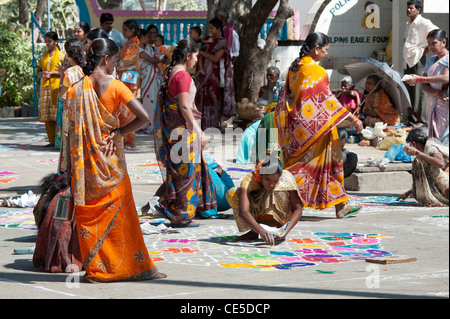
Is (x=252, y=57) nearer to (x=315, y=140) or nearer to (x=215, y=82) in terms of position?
(x=215, y=82)

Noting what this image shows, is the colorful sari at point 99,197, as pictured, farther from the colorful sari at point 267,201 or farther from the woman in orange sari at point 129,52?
the woman in orange sari at point 129,52

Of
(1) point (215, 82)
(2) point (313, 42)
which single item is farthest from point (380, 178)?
(1) point (215, 82)

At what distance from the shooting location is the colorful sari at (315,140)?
8.86m

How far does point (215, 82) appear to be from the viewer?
1678 centimetres

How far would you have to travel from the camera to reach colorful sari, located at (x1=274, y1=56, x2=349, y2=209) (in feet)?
29.1

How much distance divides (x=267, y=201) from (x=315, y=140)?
149 cm

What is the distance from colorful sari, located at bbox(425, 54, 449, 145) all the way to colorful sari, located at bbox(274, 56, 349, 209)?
1.31 meters

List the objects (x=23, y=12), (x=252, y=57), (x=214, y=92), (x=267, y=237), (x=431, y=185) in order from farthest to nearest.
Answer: (x=23, y=12), (x=252, y=57), (x=214, y=92), (x=431, y=185), (x=267, y=237)

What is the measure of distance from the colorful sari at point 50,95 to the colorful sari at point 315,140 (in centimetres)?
719

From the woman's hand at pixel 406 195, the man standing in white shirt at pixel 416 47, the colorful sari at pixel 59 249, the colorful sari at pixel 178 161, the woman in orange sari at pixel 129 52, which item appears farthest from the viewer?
the man standing in white shirt at pixel 416 47

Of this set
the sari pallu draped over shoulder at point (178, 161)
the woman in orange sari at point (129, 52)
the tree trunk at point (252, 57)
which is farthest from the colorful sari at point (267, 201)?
the tree trunk at point (252, 57)

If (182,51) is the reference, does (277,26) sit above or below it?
above

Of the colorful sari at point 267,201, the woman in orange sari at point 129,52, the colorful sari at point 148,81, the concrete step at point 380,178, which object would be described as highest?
the woman in orange sari at point 129,52

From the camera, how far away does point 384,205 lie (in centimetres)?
992
